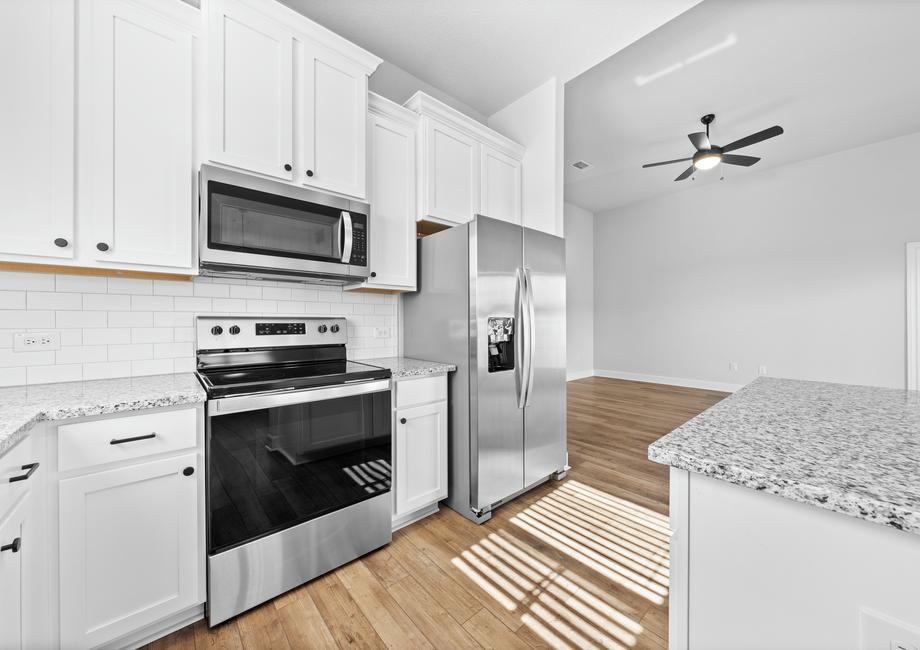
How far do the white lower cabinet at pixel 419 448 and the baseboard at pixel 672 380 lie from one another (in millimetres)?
5320

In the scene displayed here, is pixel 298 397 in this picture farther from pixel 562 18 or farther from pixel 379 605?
pixel 562 18

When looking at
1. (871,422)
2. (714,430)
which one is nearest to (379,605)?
(714,430)

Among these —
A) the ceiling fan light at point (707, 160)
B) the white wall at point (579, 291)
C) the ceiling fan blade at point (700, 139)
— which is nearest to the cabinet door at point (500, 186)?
the ceiling fan blade at point (700, 139)

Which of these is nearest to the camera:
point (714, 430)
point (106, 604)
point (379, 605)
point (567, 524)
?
point (714, 430)

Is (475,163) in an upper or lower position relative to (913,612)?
upper

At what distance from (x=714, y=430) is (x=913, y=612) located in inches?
14.8

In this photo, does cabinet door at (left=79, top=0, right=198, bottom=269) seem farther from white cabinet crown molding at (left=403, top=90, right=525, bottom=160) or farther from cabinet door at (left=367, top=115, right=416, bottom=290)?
white cabinet crown molding at (left=403, top=90, right=525, bottom=160)

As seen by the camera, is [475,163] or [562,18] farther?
[475,163]

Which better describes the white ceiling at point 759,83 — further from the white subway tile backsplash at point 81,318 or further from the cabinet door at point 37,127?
the white subway tile backsplash at point 81,318

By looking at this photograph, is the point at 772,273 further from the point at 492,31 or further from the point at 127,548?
the point at 127,548

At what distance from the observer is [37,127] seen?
1.36m

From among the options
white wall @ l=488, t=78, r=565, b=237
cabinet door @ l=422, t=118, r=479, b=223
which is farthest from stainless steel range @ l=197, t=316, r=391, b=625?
white wall @ l=488, t=78, r=565, b=237

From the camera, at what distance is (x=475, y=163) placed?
2.81m

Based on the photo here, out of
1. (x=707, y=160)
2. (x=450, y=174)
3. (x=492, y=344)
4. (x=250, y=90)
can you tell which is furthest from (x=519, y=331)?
(x=707, y=160)
